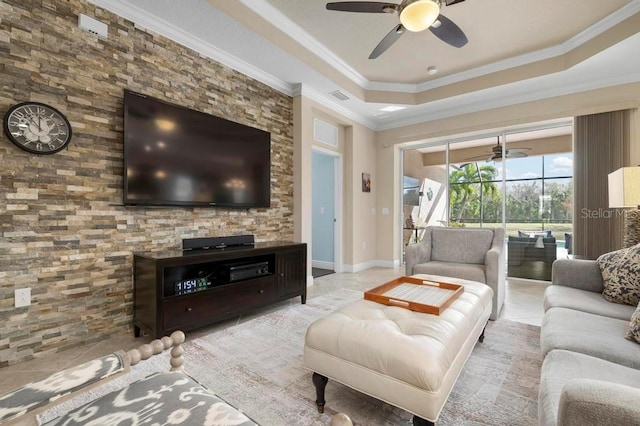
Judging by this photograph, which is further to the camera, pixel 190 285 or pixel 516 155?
pixel 516 155

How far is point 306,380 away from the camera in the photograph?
1751 millimetres

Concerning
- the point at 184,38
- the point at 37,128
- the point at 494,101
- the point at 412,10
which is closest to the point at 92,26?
the point at 184,38

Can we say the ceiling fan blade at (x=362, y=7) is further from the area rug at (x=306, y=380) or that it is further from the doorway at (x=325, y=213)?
the doorway at (x=325, y=213)

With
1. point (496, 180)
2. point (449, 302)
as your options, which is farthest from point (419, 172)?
point (449, 302)

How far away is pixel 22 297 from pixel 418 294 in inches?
104

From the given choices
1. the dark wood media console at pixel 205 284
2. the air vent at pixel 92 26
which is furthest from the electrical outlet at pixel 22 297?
the air vent at pixel 92 26

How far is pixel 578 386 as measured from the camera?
0.71 metres

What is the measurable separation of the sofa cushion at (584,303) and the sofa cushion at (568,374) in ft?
2.32

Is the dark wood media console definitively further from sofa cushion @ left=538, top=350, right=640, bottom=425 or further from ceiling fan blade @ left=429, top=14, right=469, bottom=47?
ceiling fan blade @ left=429, top=14, right=469, bottom=47

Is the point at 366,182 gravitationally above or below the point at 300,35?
below

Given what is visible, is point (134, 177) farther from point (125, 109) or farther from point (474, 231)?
point (474, 231)

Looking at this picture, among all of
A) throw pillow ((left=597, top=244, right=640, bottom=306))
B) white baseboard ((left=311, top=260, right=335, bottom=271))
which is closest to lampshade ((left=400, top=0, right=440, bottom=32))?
throw pillow ((left=597, top=244, right=640, bottom=306))

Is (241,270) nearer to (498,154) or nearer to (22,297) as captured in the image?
(22,297)

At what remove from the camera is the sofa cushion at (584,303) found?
64.1 inches
